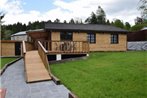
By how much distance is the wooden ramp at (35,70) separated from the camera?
10578 mm

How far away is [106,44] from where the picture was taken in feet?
82.3

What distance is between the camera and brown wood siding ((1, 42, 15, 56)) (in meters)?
25.5

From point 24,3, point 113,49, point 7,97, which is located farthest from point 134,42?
point 7,97

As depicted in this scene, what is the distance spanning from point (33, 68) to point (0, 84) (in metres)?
2.69

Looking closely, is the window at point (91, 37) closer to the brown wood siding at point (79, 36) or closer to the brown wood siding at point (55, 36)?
the brown wood siding at point (79, 36)

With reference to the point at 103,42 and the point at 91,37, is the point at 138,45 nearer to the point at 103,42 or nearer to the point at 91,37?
the point at 103,42

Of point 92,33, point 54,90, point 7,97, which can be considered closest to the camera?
point 7,97

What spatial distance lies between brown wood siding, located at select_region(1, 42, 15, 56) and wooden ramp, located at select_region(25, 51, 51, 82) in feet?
37.0

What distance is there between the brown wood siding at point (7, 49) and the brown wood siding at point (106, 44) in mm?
8377

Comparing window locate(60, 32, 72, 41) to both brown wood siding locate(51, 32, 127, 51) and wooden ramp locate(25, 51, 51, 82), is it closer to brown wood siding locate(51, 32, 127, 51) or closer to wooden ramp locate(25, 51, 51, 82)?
brown wood siding locate(51, 32, 127, 51)

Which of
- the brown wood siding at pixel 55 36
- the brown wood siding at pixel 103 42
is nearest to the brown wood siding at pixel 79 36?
the brown wood siding at pixel 103 42

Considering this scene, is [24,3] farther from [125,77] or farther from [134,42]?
[134,42]

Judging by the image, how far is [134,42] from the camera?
3062 cm

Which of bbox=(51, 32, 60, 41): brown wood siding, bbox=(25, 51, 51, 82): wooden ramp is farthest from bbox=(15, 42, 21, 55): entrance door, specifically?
bbox=(25, 51, 51, 82): wooden ramp
